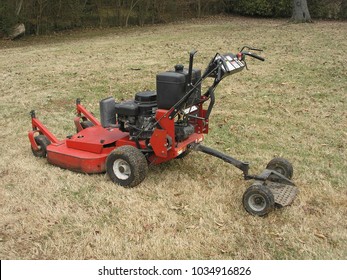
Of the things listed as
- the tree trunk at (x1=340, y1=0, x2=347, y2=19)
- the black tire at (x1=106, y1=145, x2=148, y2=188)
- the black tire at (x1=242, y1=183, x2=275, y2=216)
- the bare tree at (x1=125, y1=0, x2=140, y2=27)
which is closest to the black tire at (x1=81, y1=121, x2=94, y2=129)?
the black tire at (x1=106, y1=145, x2=148, y2=188)

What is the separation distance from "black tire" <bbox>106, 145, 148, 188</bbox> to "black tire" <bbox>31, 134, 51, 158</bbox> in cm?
124

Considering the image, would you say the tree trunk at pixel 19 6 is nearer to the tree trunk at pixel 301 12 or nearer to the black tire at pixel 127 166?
the tree trunk at pixel 301 12

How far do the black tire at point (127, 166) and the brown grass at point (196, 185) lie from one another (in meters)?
0.11

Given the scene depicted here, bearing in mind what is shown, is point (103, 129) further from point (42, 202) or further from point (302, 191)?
point (302, 191)

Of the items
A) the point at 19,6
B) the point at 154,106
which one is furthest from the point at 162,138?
the point at 19,6

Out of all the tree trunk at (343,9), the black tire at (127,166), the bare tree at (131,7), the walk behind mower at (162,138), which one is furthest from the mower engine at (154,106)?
the tree trunk at (343,9)

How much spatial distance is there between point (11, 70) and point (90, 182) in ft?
26.3

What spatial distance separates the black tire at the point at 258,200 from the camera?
3906 millimetres

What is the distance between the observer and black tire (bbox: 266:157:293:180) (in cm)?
464

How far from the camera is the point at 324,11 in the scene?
23.5 meters

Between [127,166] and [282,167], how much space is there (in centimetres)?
166

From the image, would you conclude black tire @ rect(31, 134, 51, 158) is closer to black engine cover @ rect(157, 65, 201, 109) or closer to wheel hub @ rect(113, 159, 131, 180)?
wheel hub @ rect(113, 159, 131, 180)

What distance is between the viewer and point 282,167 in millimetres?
4660
